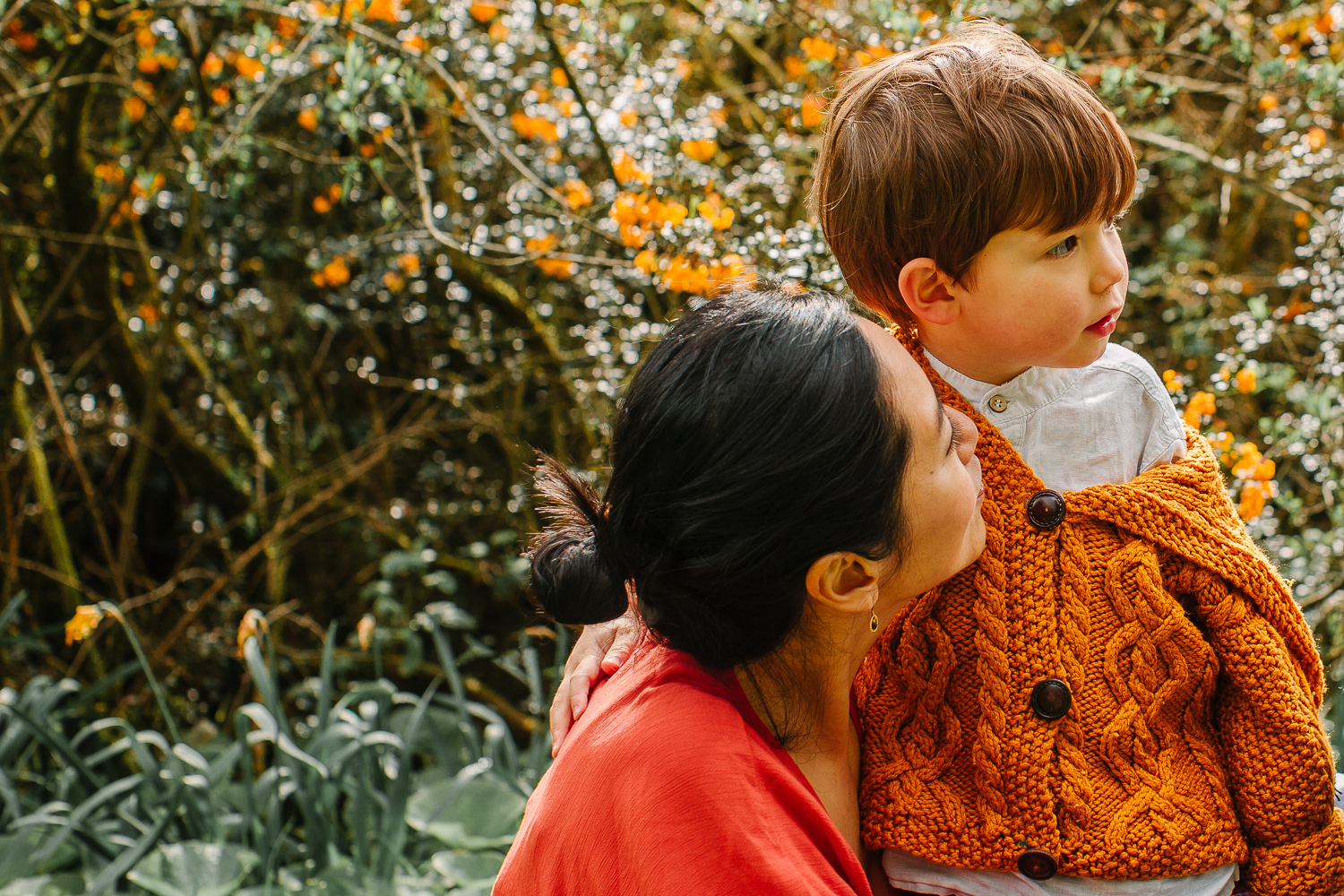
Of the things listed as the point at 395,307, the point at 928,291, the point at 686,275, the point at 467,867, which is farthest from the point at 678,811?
→ the point at 395,307

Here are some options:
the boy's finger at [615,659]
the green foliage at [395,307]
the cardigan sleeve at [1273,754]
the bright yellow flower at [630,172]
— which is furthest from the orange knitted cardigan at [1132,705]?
the bright yellow flower at [630,172]

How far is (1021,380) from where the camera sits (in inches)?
42.4

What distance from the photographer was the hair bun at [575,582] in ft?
3.49

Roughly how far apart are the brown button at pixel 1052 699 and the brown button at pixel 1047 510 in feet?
0.49

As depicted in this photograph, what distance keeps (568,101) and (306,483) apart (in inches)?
49.8

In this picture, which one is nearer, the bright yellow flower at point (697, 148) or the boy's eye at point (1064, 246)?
the boy's eye at point (1064, 246)

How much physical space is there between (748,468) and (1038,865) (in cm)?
48

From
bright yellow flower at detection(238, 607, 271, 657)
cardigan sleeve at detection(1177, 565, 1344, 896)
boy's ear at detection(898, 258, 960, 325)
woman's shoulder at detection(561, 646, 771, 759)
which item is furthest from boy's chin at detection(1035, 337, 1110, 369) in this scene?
bright yellow flower at detection(238, 607, 271, 657)

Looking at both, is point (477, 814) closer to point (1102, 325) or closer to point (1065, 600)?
point (1065, 600)

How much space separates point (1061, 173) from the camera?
37.2 inches

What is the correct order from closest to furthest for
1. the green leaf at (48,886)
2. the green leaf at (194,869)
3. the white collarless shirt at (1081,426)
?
1. the white collarless shirt at (1081,426)
2. the green leaf at (194,869)
3. the green leaf at (48,886)

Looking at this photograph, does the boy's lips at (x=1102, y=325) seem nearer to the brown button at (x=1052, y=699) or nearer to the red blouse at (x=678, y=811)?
the brown button at (x=1052, y=699)

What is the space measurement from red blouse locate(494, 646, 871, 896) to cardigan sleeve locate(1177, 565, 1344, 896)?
1.26ft

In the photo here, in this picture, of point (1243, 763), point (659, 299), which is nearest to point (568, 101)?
point (659, 299)
